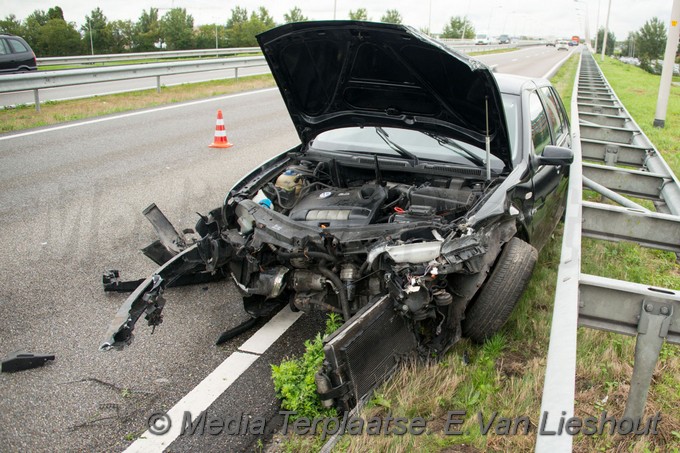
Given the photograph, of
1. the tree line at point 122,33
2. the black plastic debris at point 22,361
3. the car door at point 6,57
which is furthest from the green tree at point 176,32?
the black plastic debris at point 22,361

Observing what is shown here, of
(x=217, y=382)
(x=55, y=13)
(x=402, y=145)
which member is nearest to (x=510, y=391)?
(x=217, y=382)

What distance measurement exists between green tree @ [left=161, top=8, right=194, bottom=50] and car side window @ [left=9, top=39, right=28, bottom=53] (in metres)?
29.2

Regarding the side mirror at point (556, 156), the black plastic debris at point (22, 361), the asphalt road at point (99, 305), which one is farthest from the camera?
the side mirror at point (556, 156)

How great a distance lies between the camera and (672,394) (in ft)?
11.7

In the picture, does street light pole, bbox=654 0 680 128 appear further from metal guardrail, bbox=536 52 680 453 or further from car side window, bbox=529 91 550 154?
car side window, bbox=529 91 550 154

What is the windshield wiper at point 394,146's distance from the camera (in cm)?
483

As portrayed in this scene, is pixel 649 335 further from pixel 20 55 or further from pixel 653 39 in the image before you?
pixel 653 39

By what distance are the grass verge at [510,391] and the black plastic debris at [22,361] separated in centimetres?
171

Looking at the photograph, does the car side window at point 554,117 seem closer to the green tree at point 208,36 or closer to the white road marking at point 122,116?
the white road marking at point 122,116

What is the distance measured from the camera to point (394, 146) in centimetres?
498

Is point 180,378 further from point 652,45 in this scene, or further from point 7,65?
point 652,45

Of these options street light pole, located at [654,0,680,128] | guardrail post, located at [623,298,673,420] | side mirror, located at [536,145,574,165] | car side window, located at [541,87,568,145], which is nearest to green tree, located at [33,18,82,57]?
street light pole, located at [654,0,680,128]

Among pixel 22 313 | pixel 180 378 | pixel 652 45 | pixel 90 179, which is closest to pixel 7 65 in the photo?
pixel 90 179

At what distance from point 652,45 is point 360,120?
249 feet
